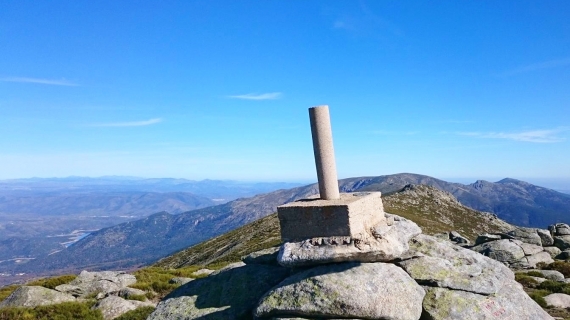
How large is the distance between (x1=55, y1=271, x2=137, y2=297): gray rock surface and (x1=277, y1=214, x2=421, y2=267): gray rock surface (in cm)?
1781

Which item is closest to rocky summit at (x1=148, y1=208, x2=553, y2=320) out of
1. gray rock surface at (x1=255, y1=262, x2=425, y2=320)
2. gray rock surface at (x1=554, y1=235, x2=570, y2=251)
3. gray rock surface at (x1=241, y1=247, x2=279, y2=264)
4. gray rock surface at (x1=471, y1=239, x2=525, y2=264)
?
gray rock surface at (x1=255, y1=262, x2=425, y2=320)

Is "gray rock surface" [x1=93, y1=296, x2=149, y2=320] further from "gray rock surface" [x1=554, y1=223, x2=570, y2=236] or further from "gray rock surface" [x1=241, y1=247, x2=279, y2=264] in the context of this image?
"gray rock surface" [x1=554, y1=223, x2=570, y2=236]

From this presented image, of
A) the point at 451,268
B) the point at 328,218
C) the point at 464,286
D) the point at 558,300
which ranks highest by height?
the point at 328,218

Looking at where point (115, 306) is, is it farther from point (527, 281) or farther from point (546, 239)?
point (546, 239)

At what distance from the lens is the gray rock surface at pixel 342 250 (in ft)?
46.5

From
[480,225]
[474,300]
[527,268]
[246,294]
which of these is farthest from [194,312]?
[480,225]

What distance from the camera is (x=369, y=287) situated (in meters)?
13.2

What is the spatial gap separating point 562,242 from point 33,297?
54.0 meters

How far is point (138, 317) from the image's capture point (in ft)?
65.4

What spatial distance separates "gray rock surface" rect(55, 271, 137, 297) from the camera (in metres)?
27.0

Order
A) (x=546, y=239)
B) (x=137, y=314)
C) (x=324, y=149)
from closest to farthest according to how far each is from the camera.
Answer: (x=324, y=149)
(x=137, y=314)
(x=546, y=239)

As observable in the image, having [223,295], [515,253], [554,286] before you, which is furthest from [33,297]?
[515,253]

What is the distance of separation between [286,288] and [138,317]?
32.8ft

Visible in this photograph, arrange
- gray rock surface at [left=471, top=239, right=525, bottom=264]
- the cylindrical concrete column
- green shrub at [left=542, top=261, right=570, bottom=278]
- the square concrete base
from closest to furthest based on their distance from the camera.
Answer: the square concrete base, the cylindrical concrete column, green shrub at [left=542, top=261, right=570, bottom=278], gray rock surface at [left=471, top=239, right=525, bottom=264]
